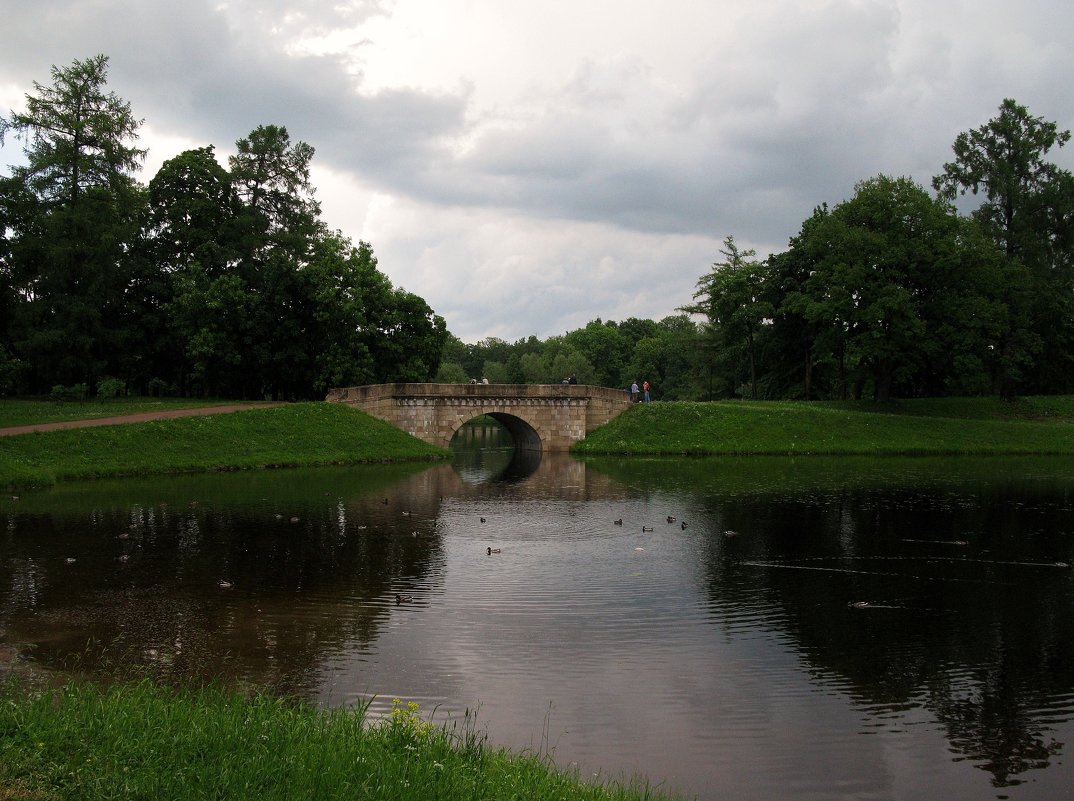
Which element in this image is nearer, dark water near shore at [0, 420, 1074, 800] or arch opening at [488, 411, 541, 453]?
dark water near shore at [0, 420, 1074, 800]

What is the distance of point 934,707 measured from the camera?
10188 millimetres

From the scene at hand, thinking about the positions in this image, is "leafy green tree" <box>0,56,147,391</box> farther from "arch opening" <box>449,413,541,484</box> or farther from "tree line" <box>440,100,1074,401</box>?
"tree line" <box>440,100,1074,401</box>

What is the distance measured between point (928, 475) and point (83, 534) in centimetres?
2972

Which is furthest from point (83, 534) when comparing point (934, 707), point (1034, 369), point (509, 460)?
point (1034, 369)

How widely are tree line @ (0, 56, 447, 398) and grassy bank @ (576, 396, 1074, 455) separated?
1612 centimetres

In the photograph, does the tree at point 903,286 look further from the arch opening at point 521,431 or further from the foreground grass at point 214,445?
the foreground grass at point 214,445

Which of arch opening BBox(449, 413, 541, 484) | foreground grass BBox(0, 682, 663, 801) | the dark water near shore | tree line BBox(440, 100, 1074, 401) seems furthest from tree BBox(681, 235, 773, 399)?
foreground grass BBox(0, 682, 663, 801)

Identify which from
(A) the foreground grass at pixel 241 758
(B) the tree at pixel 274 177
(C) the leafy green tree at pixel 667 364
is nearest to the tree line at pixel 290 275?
(B) the tree at pixel 274 177

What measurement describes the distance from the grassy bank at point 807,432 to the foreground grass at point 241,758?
37999mm

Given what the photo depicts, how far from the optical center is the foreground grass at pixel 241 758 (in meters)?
6.33

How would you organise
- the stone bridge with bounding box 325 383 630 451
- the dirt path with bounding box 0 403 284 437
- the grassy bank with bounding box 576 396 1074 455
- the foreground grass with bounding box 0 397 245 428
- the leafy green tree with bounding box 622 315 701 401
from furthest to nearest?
the leafy green tree with bounding box 622 315 701 401 < the grassy bank with bounding box 576 396 1074 455 < the stone bridge with bounding box 325 383 630 451 < the foreground grass with bounding box 0 397 245 428 < the dirt path with bounding box 0 403 284 437

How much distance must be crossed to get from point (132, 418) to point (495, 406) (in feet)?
57.2

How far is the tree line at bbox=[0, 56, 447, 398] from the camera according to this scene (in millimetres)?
49000

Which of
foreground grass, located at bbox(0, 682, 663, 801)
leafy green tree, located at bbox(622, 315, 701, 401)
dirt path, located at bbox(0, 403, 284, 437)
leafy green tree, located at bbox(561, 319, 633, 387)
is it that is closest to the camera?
foreground grass, located at bbox(0, 682, 663, 801)
